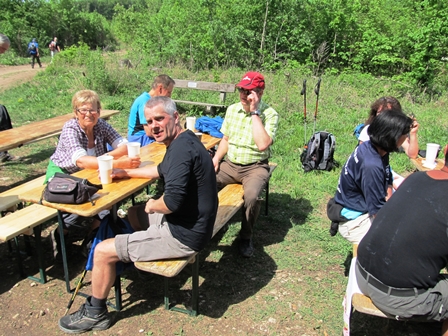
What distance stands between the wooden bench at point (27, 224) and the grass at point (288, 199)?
120 cm

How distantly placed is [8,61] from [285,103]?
19.1 metres

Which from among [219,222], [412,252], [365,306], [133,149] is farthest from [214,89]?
[412,252]

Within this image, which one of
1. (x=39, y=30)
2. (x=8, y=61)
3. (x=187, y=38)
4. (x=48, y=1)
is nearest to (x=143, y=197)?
(x=187, y=38)

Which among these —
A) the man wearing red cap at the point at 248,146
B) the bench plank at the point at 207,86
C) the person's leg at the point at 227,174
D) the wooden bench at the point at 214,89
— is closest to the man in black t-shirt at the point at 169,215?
the man wearing red cap at the point at 248,146

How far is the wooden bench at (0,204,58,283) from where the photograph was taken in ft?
9.23

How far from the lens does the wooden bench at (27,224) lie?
2.81m

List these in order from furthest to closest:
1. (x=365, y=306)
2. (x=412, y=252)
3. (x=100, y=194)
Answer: (x=100, y=194), (x=365, y=306), (x=412, y=252)

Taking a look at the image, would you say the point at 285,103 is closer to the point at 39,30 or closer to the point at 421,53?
the point at 421,53

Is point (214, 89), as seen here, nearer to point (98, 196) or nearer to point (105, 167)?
point (105, 167)

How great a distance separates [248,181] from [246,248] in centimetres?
66

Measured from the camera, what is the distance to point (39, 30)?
107 ft

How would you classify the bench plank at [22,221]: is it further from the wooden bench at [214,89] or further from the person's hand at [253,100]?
the wooden bench at [214,89]

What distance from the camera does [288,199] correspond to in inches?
189

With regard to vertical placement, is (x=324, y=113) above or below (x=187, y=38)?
below
